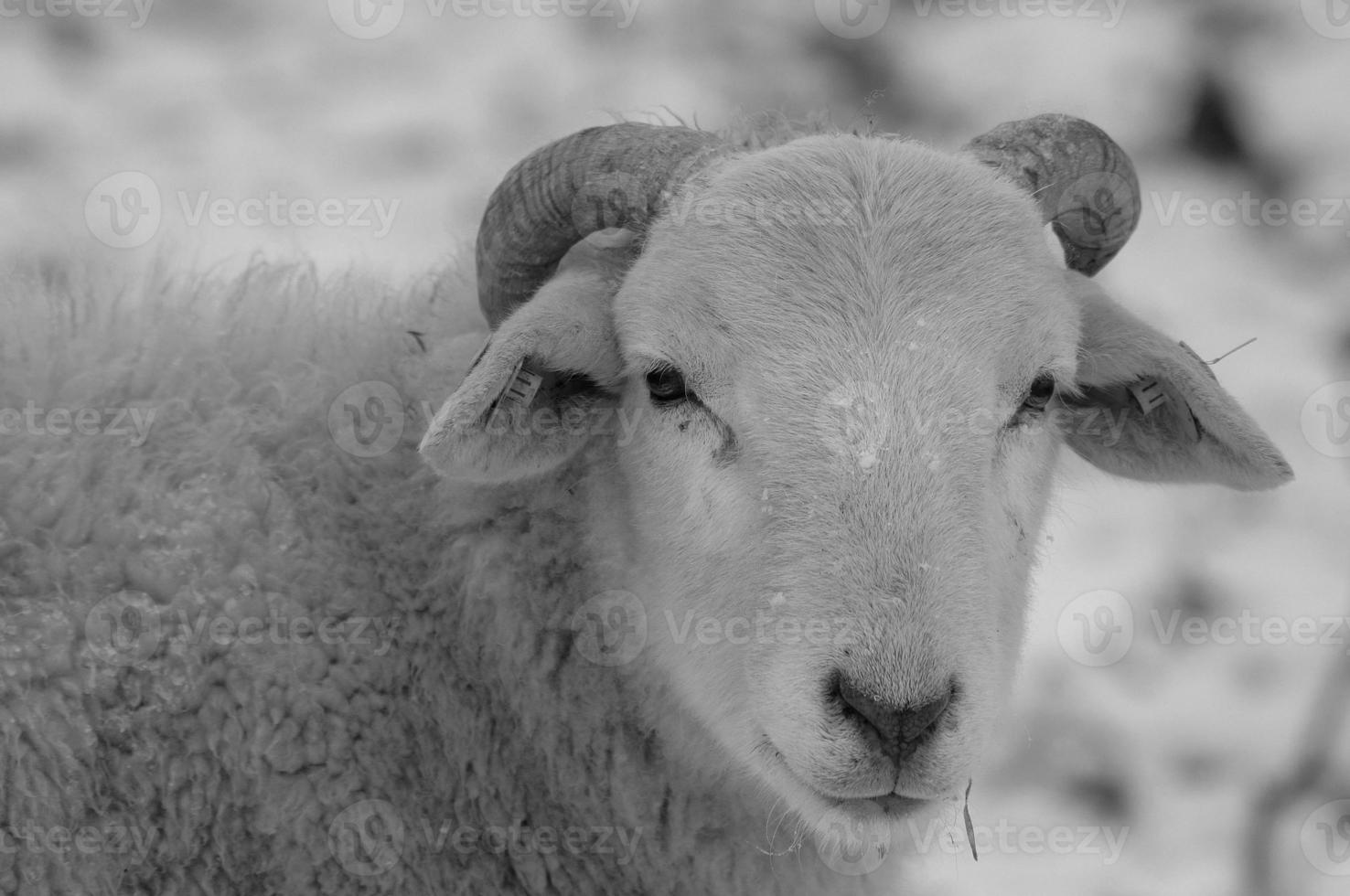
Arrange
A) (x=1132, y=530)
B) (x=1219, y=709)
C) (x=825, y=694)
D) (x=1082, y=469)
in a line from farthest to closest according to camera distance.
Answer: (x=1132, y=530) < (x=1219, y=709) < (x=1082, y=469) < (x=825, y=694)

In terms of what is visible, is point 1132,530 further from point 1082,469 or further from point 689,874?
point 689,874

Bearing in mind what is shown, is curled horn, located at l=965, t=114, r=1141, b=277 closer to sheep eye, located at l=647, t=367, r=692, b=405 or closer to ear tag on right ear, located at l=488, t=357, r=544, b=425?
sheep eye, located at l=647, t=367, r=692, b=405

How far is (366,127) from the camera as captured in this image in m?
12.0

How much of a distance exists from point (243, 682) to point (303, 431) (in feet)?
2.62

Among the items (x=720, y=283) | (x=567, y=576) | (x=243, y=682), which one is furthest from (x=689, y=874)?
(x=720, y=283)
